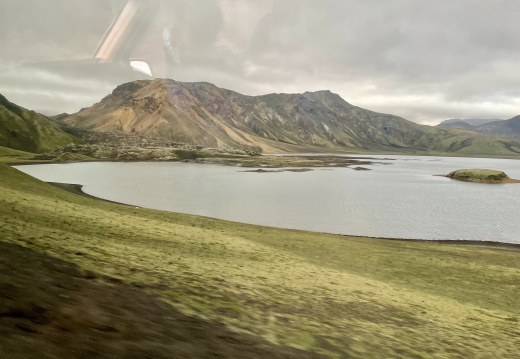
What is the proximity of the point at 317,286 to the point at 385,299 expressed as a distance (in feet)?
10.3

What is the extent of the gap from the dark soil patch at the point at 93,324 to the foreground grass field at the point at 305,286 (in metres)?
0.67

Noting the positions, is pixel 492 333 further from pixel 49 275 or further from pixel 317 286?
pixel 49 275

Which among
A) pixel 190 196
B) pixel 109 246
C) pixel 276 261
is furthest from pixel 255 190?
pixel 109 246

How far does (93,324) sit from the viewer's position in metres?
6.12

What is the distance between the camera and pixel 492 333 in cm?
1188

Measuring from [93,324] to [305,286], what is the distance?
10.4 m

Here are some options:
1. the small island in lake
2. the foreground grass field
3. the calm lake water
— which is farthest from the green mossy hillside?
the foreground grass field

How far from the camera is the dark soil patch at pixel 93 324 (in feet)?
16.9

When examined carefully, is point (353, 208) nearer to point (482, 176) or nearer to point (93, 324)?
point (93, 324)

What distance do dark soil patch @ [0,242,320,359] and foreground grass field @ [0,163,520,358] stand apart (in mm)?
670

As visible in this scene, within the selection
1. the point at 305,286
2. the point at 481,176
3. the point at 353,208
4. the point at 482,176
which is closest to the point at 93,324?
the point at 305,286

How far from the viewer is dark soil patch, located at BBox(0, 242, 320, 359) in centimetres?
514

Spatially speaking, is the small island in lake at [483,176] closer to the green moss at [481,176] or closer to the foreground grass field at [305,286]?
the green moss at [481,176]

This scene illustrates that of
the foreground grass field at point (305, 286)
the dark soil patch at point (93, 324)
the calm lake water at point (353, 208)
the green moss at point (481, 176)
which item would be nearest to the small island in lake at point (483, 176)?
the green moss at point (481, 176)
